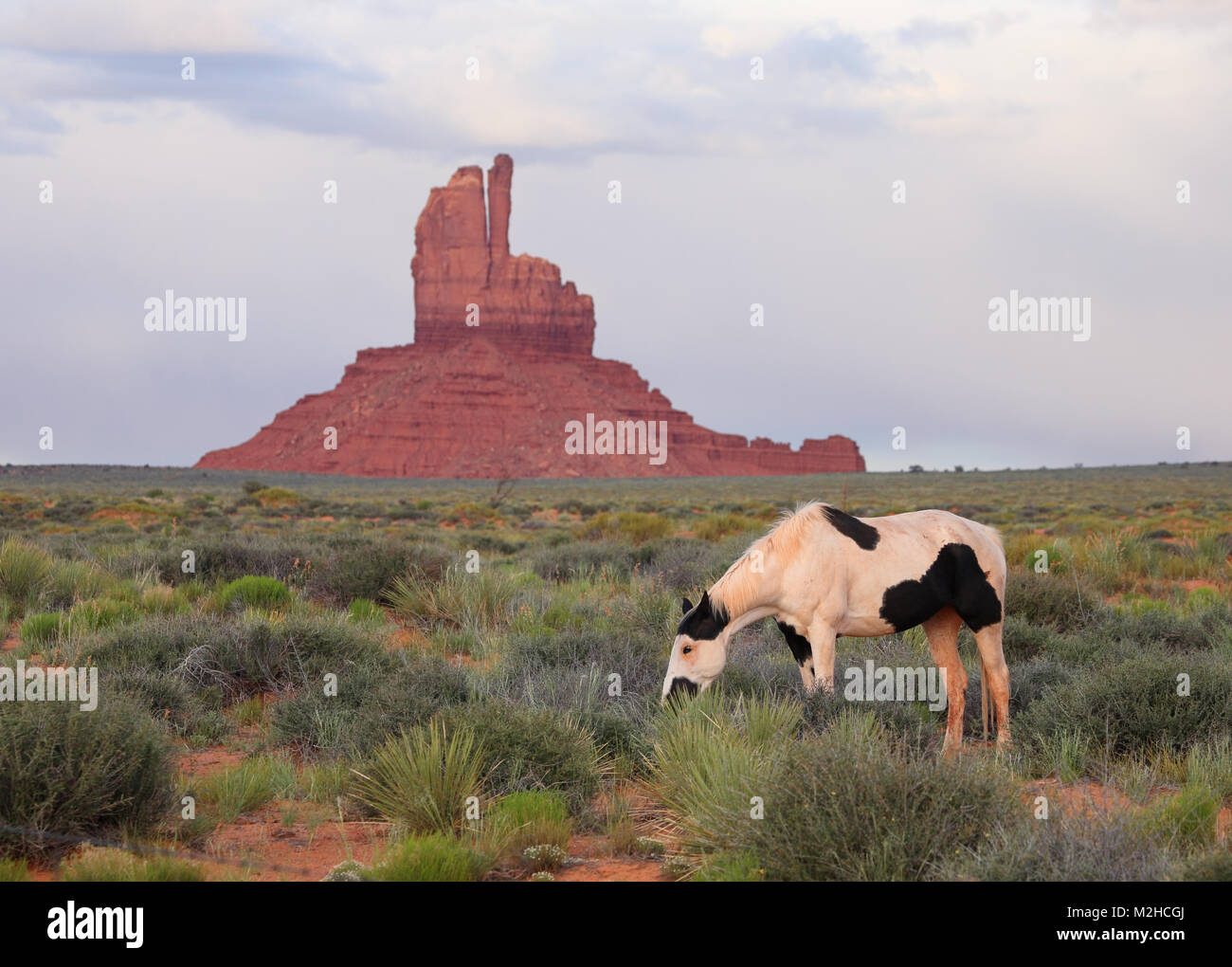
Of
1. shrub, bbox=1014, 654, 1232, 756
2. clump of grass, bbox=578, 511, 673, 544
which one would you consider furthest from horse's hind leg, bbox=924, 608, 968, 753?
clump of grass, bbox=578, 511, 673, 544

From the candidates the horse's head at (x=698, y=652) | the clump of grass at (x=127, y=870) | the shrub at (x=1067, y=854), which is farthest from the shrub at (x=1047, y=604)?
the clump of grass at (x=127, y=870)

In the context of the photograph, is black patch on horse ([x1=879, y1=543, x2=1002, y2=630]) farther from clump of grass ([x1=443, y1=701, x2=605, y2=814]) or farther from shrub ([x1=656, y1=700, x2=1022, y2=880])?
clump of grass ([x1=443, y1=701, x2=605, y2=814])

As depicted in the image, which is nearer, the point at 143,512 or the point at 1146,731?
the point at 1146,731

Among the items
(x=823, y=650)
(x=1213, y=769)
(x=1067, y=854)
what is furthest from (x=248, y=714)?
(x=1213, y=769)

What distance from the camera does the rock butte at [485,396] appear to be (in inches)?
5655

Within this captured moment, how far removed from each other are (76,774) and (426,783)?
1.86 metres

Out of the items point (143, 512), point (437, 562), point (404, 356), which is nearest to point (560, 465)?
point (404, 356)

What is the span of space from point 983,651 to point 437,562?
9.40m

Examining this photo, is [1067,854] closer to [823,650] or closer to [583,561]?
[823,650]

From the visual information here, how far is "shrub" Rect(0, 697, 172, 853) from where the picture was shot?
5.58 meters

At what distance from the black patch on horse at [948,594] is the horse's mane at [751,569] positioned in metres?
0.75

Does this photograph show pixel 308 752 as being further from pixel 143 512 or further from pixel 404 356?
pixel 404 356

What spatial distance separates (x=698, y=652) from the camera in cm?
776

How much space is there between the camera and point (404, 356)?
168 m
